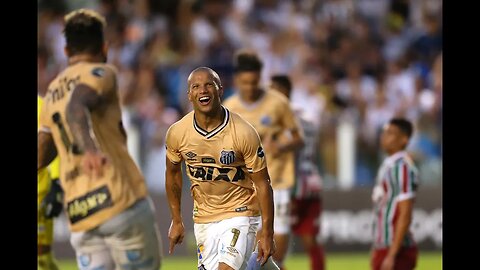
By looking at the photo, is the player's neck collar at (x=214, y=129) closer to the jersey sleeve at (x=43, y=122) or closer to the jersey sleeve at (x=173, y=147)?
the jersey sleeve at (x=173, y=147)

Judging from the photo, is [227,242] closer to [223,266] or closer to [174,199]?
[223,266]

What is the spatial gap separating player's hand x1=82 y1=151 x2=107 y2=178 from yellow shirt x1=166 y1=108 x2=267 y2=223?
1.13 m

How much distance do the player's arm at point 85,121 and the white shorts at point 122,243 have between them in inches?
19.8

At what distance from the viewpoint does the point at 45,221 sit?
31.9 ft

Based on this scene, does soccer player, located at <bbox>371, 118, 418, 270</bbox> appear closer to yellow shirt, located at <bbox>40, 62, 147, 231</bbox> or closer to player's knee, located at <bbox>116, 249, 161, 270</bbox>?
player's knee, located at <bbox>116, 249, 161, 270</bbox>

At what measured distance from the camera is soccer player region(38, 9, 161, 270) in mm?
8352

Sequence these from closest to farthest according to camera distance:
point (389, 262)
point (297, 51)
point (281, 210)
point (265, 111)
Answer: point (389, 262) → point (265, 111) → point (281, 210) → point (297, 51)

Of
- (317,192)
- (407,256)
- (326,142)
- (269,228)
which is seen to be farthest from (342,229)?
(269,228)

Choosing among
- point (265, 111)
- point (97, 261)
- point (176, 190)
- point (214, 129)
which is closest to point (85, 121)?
point (97, 261)

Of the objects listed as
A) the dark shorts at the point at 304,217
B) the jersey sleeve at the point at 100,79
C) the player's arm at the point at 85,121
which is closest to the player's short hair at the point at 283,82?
the dark shorts at the point at 304,217

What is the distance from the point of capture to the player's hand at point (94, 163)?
833 cm

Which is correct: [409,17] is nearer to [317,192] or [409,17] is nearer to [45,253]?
[317,192]

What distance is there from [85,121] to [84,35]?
75 centimetres

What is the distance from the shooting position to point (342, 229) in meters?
15.2
